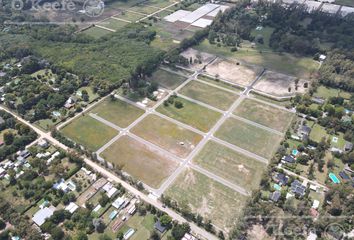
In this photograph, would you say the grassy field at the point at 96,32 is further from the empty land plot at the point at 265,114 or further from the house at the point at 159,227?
the house at the point at 159,227

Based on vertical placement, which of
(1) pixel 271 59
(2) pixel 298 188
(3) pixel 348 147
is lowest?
(2) pixel 298 188

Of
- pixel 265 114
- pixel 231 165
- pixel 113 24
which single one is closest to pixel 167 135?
pixel 231 165

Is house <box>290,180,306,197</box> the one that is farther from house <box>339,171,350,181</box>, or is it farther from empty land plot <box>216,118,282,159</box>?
house <box>339,171,350,181</box>

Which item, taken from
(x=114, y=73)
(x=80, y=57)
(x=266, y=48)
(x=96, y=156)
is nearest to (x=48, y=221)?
(x=96, y=156)

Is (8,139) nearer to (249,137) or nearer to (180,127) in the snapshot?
(180,127)

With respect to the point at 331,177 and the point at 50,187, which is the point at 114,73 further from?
the point at 331,177
